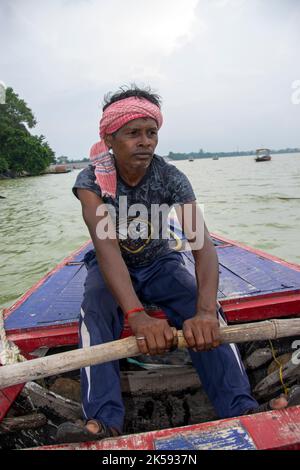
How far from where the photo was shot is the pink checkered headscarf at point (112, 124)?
6.20 ft

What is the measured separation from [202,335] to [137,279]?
698 millimetres

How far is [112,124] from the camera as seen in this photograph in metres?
1.93

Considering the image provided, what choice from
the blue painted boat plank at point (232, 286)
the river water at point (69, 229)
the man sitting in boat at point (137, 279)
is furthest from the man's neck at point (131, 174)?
the river water at point (69, 229)

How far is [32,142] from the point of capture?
39750 mm

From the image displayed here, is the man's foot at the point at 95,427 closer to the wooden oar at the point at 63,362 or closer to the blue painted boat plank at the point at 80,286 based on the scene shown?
the wooden oar at the point at 63,362

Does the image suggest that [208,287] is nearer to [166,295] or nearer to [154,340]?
[166,295]

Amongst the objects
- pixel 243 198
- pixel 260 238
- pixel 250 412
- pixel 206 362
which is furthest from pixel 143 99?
pixel 243 198

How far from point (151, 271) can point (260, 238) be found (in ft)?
19.8

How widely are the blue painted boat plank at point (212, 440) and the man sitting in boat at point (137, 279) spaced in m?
0.25

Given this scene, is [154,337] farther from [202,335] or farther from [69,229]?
[69,229]

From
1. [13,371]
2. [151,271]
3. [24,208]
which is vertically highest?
[151,271]

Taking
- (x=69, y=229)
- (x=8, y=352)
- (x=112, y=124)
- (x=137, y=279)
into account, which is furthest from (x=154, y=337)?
(x=69, y=229)

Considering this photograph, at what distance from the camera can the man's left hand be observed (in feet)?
4.89

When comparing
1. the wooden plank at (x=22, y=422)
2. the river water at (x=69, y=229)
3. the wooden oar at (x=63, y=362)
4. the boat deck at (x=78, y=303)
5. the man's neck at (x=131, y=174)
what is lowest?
the river water at (x=69, y=229)
